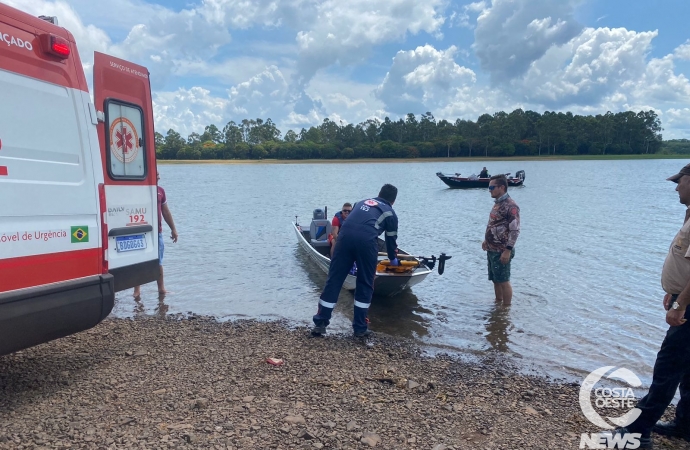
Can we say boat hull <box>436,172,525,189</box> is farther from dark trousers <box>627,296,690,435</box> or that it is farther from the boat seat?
dark trousers <box>627,296,690,435</box>

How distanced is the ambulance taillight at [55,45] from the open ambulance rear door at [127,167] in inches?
35.5

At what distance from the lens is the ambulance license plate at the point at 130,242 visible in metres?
5.54

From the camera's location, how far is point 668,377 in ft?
12.8

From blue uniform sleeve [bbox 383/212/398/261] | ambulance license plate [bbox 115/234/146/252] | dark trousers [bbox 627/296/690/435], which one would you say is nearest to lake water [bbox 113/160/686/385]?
blue uniform sleeve [bbox 383/212/398/261]

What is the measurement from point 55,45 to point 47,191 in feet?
4.11

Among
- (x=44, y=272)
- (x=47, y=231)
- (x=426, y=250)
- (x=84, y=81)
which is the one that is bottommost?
(x=426, y=250)

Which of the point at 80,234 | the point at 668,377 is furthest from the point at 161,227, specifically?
the point at 668,377

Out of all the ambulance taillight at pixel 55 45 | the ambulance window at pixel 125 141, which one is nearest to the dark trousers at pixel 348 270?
the ambulance window at pixel 125 141

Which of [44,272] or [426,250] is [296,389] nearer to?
[44,272]

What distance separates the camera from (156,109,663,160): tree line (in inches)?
4523

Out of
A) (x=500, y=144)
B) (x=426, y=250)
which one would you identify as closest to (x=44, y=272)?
(x=426, y=250)

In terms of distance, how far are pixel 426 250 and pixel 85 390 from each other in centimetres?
1257

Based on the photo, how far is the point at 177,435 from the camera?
12.6ft

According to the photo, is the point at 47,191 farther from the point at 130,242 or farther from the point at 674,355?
the point at 674,355
